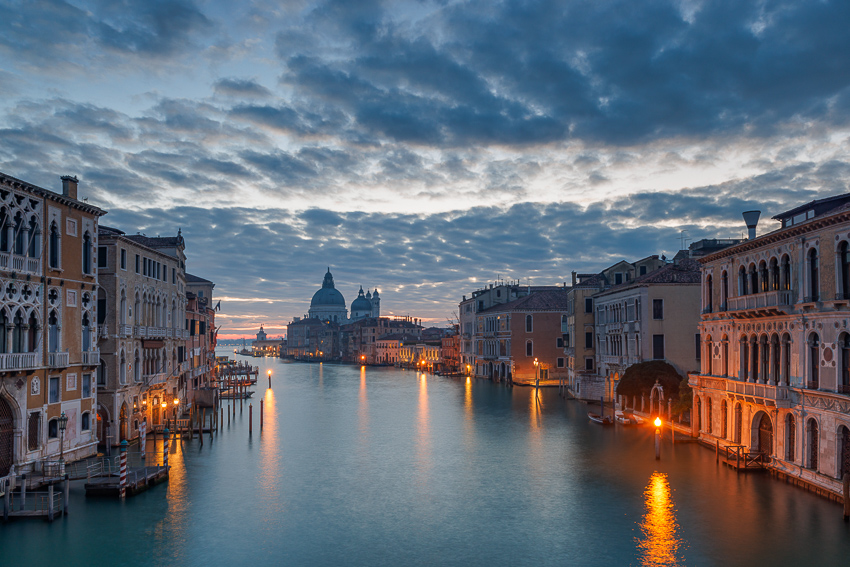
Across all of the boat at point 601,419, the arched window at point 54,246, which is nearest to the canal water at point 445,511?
the boat at point 601,419

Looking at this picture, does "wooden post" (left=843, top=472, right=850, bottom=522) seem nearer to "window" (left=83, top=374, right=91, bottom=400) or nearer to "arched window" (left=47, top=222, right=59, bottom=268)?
"window" (left=83, top=374, right=91, bottom=400)

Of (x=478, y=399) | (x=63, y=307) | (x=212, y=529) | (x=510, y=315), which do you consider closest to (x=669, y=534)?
(x=212, y=529)

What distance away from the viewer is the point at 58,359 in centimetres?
2644

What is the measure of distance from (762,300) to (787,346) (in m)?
2.03

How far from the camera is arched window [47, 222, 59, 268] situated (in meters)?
26.6

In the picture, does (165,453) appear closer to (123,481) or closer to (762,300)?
(123,481)

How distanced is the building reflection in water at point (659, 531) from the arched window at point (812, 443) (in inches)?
192

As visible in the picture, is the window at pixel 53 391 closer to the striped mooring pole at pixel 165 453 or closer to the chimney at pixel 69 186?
the striped mooring pole at pixel 165 453

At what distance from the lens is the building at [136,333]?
105ft

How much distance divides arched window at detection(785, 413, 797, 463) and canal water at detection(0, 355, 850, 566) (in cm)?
119

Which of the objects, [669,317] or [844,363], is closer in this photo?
[844,363]

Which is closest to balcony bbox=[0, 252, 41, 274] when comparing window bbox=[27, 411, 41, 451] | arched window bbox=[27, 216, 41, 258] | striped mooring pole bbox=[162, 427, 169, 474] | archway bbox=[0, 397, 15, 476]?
arched window bbox=[27, 216, 41, 258]

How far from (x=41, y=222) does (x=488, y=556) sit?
20510mm

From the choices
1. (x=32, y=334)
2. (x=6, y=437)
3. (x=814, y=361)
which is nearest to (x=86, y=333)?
(x=32, y=334)
